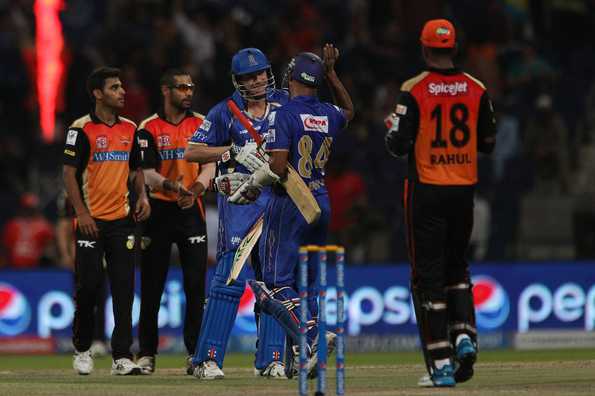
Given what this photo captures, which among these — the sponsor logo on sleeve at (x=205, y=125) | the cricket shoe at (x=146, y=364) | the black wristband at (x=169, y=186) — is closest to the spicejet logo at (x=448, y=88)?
the sponsor logo on sleeve at (x=205, y=125)

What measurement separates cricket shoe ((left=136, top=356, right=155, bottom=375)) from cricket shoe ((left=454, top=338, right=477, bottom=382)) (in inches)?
139

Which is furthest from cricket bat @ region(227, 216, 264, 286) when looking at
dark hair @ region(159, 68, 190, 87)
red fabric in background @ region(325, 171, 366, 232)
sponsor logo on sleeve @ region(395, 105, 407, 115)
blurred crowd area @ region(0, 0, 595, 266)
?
red fabric in background @ region(325, 171, 366, 232)

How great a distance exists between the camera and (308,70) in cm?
1298

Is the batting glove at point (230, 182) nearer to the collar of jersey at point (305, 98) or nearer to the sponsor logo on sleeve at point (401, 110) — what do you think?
the collar of jersey at point (305, 98)

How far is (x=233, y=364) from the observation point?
1755cm

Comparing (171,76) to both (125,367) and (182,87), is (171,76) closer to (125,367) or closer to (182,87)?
(182,87)

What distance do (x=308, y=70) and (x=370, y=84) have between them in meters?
11.7

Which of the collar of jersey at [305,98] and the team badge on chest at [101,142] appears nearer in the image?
the collar of jersey at [305,98]

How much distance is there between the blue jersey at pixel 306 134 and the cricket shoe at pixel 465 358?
1726mm

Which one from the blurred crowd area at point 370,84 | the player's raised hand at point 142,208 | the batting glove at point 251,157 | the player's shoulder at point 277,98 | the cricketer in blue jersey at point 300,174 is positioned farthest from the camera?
the blurred crowd area at point 370,84

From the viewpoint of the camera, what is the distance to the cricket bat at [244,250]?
13.4 metres

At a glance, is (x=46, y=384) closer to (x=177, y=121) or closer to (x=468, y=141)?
(x=177, y=121)

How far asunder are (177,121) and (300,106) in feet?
8.50

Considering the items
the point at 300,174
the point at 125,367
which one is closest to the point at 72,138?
the point at 125,367
